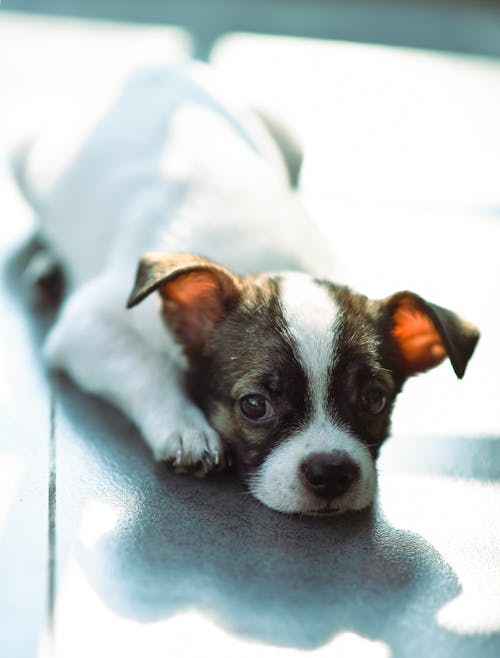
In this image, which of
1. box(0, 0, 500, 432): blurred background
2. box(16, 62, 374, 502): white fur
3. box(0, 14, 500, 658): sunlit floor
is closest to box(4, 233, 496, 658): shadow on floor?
box(0, 14, 500, 658): sunlit floor

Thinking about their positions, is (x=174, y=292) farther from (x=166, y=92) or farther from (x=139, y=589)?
(x=166, y=92)

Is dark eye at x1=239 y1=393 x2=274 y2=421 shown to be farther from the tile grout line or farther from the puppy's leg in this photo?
the tile grout line

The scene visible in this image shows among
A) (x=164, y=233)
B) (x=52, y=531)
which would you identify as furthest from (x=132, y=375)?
(x=52, y=531)

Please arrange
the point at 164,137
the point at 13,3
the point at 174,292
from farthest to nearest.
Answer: the point at 13,3
the point at 164,137
the point at 174,292

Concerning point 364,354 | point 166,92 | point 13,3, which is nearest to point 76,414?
point 364,354

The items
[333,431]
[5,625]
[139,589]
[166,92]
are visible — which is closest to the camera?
[5,625]

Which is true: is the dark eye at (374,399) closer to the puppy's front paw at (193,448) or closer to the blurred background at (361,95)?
the puppy's front paw at (193,448)

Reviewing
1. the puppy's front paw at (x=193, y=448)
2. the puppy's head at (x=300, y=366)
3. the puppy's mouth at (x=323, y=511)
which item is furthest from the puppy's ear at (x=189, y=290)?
the puppy's mouth at (x=323, y=511)
